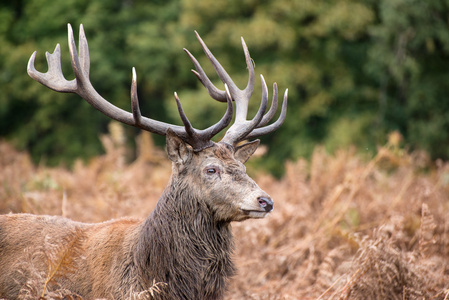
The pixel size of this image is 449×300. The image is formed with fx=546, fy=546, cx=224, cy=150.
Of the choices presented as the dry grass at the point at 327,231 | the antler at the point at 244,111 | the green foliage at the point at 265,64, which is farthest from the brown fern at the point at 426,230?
the green foliage at the point at 265,64

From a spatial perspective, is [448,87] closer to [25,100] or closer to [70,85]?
[70,85]

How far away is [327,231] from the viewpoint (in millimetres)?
7430

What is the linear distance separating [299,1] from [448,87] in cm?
621

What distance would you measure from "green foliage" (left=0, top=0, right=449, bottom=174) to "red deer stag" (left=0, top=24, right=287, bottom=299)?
11.6 m

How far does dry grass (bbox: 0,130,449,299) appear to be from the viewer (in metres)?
4.98

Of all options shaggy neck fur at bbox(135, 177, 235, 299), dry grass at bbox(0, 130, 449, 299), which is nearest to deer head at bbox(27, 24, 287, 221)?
shaggy neck fur at bbox(135, 177, 235, 299)

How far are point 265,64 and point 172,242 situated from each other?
673 inches

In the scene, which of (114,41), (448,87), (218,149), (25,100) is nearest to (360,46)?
(448,87)

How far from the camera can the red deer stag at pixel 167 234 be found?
4297 mm

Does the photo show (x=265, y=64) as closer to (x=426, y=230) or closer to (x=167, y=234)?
(x=426, y=230)

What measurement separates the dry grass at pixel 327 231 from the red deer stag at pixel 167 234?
0.34m

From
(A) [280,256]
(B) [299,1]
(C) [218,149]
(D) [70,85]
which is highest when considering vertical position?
(B) [299,1]

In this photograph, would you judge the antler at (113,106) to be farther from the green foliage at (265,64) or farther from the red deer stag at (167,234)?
the green foliage at (265,64)

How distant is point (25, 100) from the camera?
2531 cm
